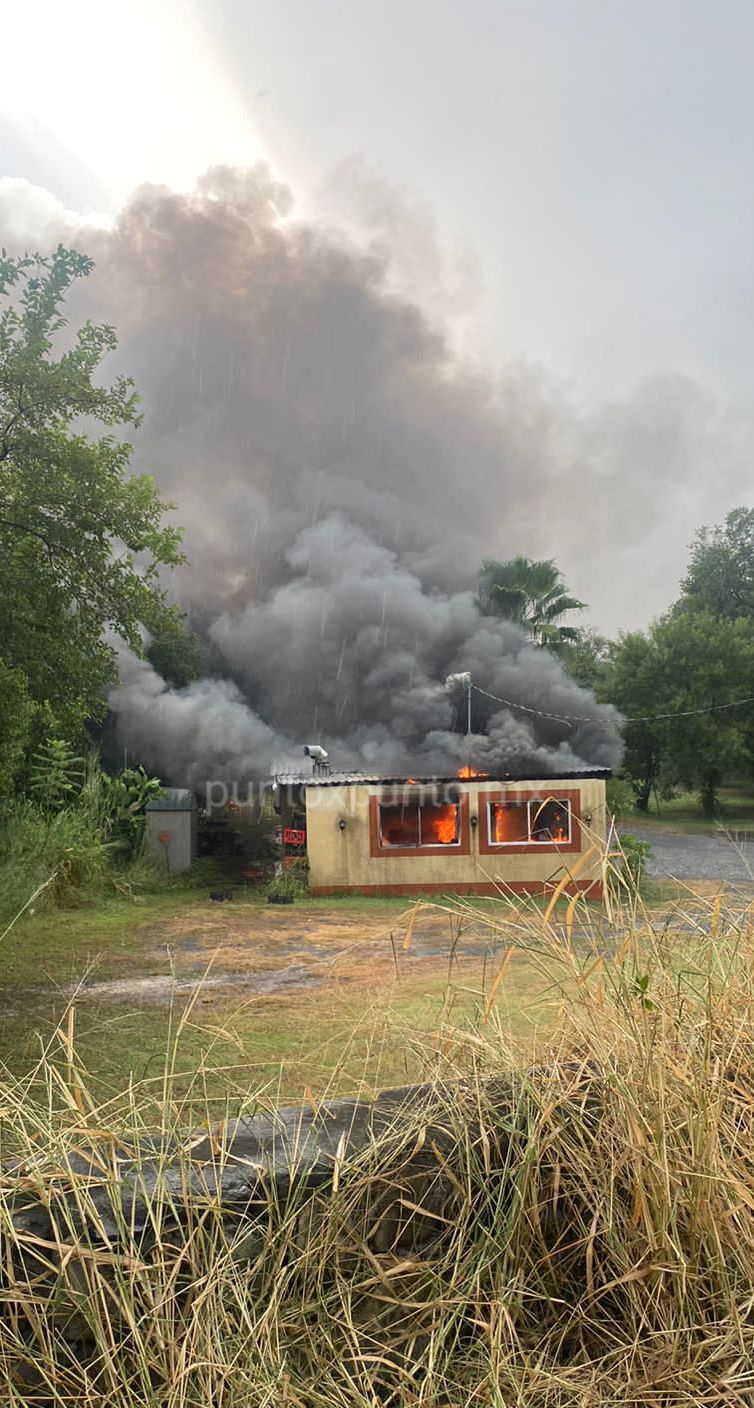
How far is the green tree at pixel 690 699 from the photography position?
27.2 m

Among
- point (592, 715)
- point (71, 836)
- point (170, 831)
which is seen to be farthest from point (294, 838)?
point (592, 715)

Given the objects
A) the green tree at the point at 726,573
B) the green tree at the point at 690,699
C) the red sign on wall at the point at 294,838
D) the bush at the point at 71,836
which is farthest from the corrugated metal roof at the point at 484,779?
the green tree at the point at 726,573

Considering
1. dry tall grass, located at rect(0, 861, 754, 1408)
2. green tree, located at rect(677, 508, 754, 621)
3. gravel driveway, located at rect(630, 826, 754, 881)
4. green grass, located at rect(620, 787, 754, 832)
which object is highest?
green tree, located at rect(677, 508, 754, 621)

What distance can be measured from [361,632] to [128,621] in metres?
22.0

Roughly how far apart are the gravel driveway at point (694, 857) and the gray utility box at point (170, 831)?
336 inches

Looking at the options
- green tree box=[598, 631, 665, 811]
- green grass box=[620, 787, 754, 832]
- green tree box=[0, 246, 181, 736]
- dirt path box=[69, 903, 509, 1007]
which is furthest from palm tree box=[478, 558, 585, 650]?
green tree box=[0, 246, 181, 736]

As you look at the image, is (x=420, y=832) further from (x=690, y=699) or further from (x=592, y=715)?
(x=690, y=699)

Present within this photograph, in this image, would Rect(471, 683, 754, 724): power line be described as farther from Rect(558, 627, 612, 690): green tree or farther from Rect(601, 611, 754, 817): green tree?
Rect(558, 627, 612, 690): green tree

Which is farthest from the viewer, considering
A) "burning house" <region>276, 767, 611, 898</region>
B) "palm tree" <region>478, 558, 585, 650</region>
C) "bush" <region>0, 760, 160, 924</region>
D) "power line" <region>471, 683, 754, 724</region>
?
"palm tree" <region>478, 558, 585, 650</region>

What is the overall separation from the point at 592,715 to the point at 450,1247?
22063 millimetres

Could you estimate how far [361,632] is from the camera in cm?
3016

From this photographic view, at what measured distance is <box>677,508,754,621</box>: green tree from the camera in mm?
36281

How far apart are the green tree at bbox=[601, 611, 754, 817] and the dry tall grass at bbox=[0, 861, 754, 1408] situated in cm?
2633

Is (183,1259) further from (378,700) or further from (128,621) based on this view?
(378,700)
